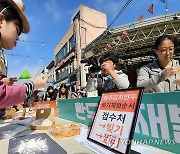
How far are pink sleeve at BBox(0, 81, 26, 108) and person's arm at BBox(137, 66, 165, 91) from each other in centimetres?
81

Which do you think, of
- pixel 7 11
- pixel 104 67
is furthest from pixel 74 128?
pixel 7 11

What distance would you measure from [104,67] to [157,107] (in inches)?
34.9

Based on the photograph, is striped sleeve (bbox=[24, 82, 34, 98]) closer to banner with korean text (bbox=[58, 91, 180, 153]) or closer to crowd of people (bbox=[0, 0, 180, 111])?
crowd of people (bbox=[0, 0, 180, 111])

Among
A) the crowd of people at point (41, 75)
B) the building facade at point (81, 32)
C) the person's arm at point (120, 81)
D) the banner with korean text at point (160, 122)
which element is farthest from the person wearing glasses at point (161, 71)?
the building facade at point (81, 32)

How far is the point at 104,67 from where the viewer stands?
5.44 feet

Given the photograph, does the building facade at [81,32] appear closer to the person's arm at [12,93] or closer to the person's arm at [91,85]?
the person's arm at [91,85]

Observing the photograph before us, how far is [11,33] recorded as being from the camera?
1.10m

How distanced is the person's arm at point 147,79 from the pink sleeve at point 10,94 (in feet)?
2.66

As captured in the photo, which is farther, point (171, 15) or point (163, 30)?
point (163, 30)

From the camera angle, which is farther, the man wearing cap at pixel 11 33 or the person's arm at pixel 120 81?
the person's arm at pixel 120 81

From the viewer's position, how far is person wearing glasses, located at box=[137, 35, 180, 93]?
1.29 meters

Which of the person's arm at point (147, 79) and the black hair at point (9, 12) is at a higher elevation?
the black hair at point (9, 12)

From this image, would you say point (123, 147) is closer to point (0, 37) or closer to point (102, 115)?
point (102, 115)

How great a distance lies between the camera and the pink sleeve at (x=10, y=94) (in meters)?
1.00
